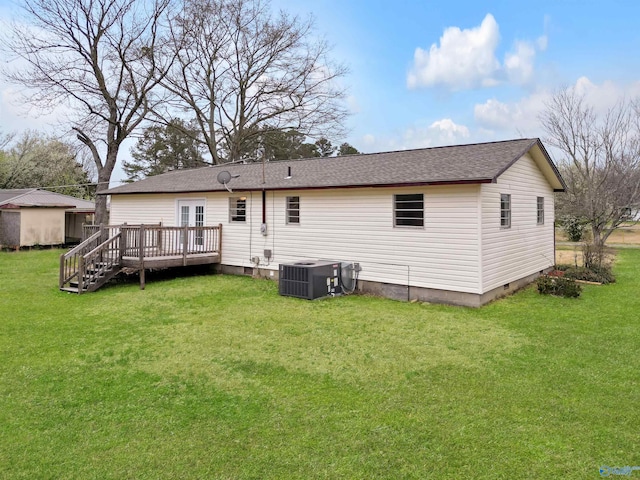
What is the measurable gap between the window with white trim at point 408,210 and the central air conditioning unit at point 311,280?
5.69 ft

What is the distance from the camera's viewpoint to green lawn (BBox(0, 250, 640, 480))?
9.52 ft

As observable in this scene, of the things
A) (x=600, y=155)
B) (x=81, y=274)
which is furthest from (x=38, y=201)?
(x=600, y=155)

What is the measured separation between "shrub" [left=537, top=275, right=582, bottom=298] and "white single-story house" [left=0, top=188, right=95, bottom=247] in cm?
1990

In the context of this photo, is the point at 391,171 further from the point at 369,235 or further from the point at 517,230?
the point at 517,230

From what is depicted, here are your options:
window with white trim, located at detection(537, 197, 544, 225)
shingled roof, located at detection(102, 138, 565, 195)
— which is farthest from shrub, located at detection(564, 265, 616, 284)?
shingled roof, located at detection(102, 138, 565, 195)

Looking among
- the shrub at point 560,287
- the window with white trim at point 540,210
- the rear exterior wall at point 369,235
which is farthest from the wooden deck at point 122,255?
the window with white trim at point 540,210

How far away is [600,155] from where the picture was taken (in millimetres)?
18297

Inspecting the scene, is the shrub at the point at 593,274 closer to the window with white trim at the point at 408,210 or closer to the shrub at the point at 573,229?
the window with white trim at the point at 408,210

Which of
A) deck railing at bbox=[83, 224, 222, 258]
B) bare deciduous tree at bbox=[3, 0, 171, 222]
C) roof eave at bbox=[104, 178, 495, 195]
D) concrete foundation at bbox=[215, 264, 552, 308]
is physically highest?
bare deciduous tree at bbox=[3, 0, 171, 222]

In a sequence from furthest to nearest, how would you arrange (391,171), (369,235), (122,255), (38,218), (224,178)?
1. (38,218)
2. (224,178)
3. (122,255)
4. (391,171)
5. (369,235)

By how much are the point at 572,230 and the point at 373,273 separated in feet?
65.6

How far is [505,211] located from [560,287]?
2059mm

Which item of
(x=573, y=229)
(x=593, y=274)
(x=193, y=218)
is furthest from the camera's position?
(x=573, y=229)

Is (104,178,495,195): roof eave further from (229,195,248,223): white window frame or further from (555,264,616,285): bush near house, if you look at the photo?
(555,264,616,285): bush near house
